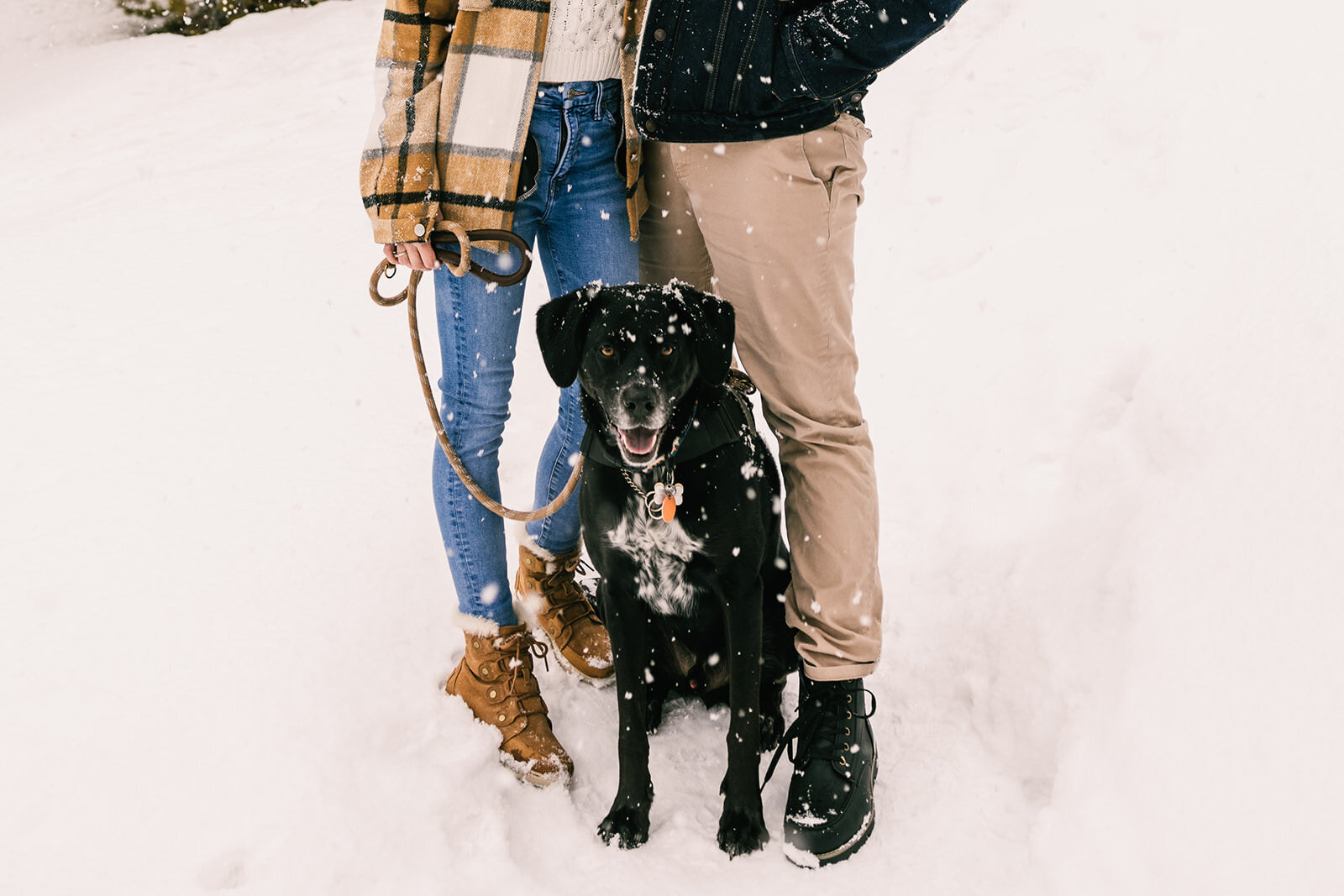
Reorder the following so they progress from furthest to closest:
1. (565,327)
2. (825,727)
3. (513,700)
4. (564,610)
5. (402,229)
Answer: (564,610), (513,700), (825,727), (565,327), (402,229)

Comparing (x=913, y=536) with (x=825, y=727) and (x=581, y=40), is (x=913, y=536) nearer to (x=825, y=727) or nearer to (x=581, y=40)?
(x=825, y=727)

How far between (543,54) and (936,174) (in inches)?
123

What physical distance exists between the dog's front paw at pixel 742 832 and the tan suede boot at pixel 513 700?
0.44 m

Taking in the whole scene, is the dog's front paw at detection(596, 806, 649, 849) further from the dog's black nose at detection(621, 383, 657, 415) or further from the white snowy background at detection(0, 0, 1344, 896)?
the dog's black nose at detection(621, 383, 657, 415)

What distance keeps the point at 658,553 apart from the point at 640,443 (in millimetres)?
268

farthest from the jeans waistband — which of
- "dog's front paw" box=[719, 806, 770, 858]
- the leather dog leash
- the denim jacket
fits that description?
"dog's front paw" box=[719, 806, 770, 858]

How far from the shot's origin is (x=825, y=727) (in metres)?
2.10

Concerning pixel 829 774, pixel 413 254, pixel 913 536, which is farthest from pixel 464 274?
pixel 913 536

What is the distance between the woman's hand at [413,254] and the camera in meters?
1.87

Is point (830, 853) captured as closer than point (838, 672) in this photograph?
Yes

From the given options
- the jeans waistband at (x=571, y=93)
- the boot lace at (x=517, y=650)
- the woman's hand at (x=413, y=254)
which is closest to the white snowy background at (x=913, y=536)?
the boot lace at (x=517, y=650)

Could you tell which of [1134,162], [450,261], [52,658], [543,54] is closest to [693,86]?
[543,54]

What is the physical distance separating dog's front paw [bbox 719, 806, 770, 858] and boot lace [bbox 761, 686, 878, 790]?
0.37ft

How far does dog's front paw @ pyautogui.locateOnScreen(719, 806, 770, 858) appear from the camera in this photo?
6.63ft
